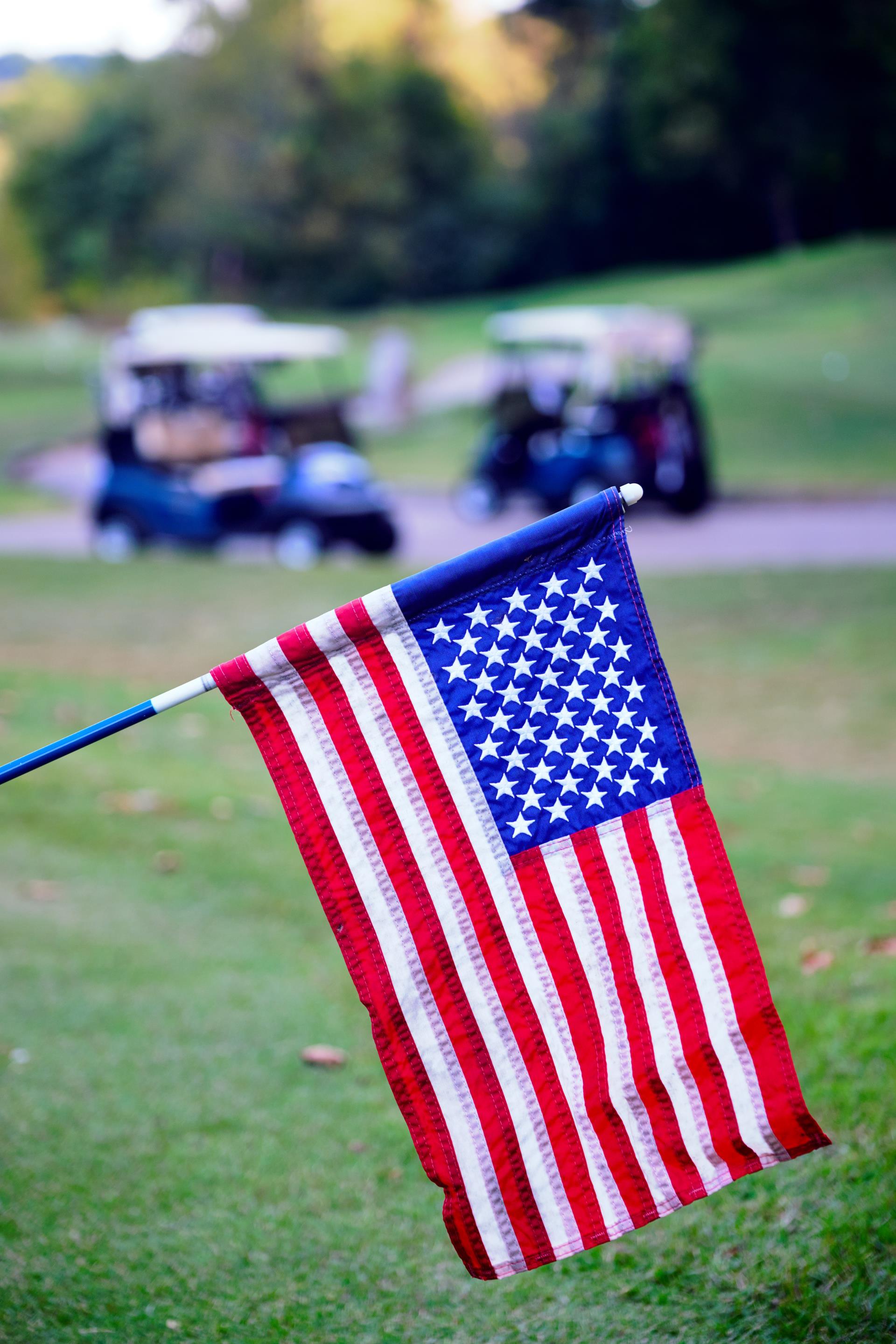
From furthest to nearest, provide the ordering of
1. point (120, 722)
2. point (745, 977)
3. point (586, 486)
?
1. point (586, 486)
2. point (745, 977)
3. point (120, 722)

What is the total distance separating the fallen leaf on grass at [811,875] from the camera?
17.6 ft

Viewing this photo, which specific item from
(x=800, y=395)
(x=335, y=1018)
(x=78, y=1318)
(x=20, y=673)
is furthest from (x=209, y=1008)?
(x=800, y=395)

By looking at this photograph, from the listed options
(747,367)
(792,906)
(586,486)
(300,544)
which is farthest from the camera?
(747,367)

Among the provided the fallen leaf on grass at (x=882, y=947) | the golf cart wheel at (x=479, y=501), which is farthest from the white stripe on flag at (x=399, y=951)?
the golf cart wheel at (x=479, y=501)

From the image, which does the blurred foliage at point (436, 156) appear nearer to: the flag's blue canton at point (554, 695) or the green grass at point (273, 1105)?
the green grass at point (273, 1105)

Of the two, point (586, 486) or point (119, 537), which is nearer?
point (119, 537)

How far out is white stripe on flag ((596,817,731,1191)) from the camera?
99.7 inches

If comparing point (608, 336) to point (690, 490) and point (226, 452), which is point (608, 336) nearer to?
point (690, 490)

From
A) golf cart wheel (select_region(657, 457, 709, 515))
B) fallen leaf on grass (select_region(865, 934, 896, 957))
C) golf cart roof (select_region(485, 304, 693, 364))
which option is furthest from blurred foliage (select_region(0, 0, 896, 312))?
fallen leaf on grass (select_region(865, 934, 896, 957))

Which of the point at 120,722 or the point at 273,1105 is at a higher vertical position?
the point at 120,722

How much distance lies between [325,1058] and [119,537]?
11.3 m

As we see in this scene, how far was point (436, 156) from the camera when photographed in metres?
50.3

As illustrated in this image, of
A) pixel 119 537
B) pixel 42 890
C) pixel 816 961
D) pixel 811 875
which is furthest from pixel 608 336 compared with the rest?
pixel 816 961

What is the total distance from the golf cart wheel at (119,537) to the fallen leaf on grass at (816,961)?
10.9 meters
